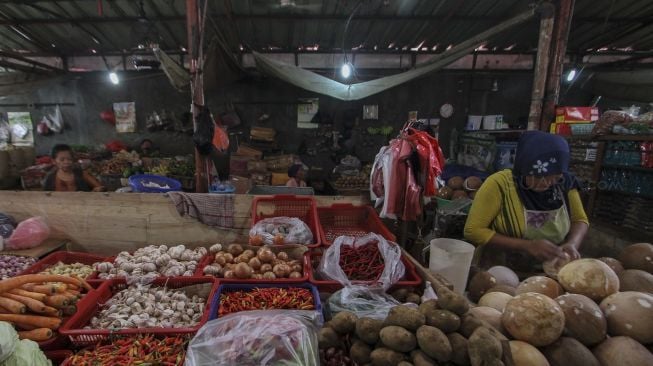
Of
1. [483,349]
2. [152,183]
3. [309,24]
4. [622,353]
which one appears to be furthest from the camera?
[309,24]

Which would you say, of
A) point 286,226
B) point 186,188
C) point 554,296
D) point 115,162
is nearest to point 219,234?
point 286,226

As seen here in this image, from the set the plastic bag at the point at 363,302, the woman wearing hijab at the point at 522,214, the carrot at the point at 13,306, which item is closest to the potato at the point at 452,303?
the plastic bag at the point at 363,302

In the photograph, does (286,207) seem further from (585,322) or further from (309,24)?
(309,24)

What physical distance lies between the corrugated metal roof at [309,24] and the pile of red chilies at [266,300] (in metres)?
4.57

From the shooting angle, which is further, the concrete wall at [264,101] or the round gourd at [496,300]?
the concrete wall at [264,101]

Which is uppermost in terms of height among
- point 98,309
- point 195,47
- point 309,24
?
point 309,24

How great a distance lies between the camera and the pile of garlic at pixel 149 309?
5.75ft

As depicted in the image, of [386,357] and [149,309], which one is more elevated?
[386,357]

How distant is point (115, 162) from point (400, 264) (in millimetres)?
7495

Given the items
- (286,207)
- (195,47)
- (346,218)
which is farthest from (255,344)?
(195,47)

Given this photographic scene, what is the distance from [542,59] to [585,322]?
3527 mm

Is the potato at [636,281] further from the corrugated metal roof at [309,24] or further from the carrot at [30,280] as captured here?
the corrugated metal roof at [309,24]

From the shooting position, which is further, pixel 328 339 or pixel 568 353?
pixel 328 339

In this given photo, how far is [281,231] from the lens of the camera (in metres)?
2.69
